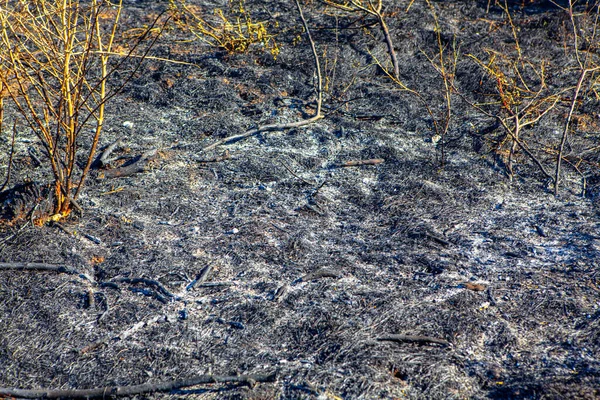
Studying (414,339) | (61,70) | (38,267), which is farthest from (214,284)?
(61,70)

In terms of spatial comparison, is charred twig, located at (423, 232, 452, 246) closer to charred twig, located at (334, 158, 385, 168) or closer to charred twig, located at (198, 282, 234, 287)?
charred twig, located at (334, 158, 385, 168)

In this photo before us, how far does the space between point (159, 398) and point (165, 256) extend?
3.72ft

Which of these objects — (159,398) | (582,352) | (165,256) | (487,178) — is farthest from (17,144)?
(582,352)

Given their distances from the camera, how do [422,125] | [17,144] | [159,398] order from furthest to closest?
1. [422,125]
2. [17,144]
3. [159,398]

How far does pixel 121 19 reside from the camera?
267 inches

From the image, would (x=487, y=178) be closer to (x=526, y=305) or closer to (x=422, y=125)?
(x=422, y=125)

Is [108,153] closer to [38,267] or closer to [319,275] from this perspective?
[38,267]

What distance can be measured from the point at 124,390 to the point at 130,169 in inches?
85.8

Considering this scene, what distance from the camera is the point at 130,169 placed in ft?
14.7

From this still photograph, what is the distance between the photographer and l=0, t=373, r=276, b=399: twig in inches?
104

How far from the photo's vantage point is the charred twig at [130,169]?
444 cm

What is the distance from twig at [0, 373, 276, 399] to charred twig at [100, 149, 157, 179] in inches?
80.3

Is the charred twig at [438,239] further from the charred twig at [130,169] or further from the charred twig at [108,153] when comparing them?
the charred twig at [108,153]

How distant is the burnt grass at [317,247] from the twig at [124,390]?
0.13ft
